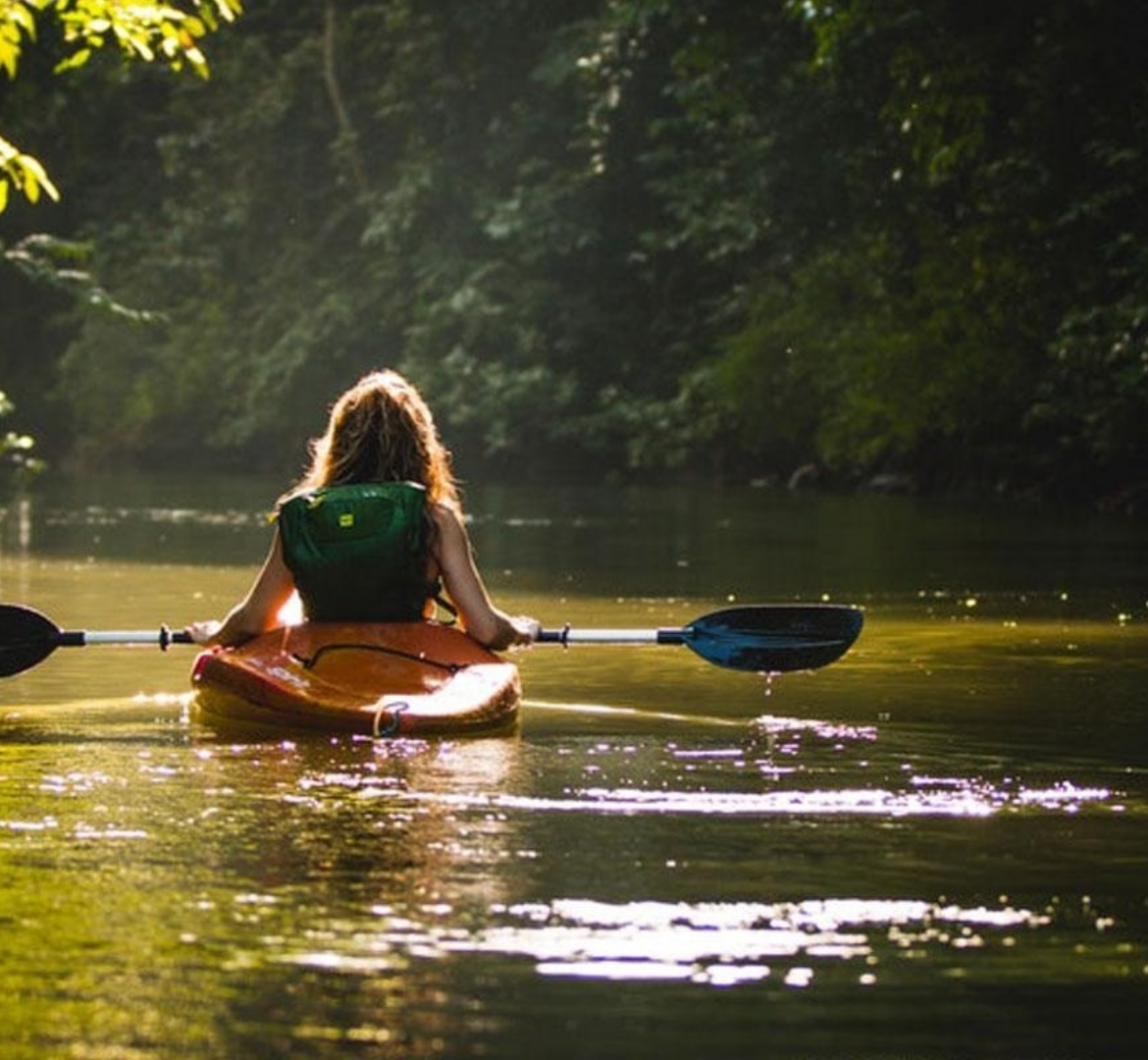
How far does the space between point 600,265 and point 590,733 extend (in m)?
37.8

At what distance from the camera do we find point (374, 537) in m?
10.8

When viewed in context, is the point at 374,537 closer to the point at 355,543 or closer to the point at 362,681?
the point at 355,543

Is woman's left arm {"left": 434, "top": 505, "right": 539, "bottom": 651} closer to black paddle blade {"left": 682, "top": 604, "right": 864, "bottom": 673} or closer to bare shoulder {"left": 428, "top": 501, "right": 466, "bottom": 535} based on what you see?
bare shoulder {"left": 428, "top": 501, "right": 466, "bottom": 535}

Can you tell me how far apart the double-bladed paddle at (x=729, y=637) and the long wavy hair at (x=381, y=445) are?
0.82 meters

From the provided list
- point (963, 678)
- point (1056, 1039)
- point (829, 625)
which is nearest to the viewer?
point (1056, 1039)

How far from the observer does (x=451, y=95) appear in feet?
168

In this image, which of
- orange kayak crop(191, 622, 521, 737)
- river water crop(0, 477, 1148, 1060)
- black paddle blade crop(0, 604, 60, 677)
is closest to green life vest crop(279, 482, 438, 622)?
orange kayak crop(191, 622, 521, 737)

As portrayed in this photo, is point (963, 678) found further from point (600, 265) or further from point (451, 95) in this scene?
point (451, 95)

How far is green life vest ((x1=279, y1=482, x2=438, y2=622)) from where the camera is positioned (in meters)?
10.8

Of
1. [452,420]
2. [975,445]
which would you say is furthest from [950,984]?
[452,420]

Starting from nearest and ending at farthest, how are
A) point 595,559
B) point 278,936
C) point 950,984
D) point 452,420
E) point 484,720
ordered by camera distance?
1. point 950,984
2. point 278,936
3. point 484,720
4. point 595,559
5. point 452,420

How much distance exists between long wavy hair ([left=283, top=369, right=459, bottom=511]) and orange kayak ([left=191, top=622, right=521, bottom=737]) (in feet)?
1.64

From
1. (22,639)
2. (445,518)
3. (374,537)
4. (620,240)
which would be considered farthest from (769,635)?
(620,240)

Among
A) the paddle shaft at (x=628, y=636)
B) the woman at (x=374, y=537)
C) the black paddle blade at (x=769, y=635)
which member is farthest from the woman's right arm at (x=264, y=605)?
the black paddle blade at (x=769, y=635)
